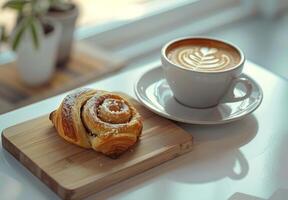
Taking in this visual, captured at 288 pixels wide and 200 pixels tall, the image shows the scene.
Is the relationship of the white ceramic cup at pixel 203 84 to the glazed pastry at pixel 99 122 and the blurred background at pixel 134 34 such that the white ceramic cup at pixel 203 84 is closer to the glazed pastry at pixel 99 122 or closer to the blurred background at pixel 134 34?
the glazed pastry at pixel 99 122

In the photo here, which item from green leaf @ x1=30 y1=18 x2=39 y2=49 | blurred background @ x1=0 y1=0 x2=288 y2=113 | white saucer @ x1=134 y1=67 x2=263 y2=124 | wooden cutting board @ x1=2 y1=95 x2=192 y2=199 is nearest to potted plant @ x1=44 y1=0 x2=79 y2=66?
blurred background @ x1=0 y1=0 x2=288 y2=113

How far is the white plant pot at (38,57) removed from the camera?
5.75 ft

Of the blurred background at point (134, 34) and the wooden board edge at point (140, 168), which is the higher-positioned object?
the wooden board edge at point (140, 168)

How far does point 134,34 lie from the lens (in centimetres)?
231

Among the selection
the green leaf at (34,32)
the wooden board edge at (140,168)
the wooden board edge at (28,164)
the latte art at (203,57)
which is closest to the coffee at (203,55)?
the latte art at (203,57)

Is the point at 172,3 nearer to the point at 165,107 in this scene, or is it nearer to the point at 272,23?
the point at 272,23

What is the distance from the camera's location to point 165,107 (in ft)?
3.09

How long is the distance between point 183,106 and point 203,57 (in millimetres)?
81

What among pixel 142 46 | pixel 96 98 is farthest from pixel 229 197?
pixel 142 46

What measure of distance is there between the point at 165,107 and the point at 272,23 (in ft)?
5.55

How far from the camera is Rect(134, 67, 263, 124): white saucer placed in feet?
3.03

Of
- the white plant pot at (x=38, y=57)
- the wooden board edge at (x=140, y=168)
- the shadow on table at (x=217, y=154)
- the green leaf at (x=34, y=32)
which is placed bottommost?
the white plant pot at (x=38, y=57)

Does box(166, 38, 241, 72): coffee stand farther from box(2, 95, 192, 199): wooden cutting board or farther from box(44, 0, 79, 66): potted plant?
box(44, 0, 79, 66): potted plant

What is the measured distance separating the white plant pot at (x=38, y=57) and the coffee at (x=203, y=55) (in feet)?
2.69
